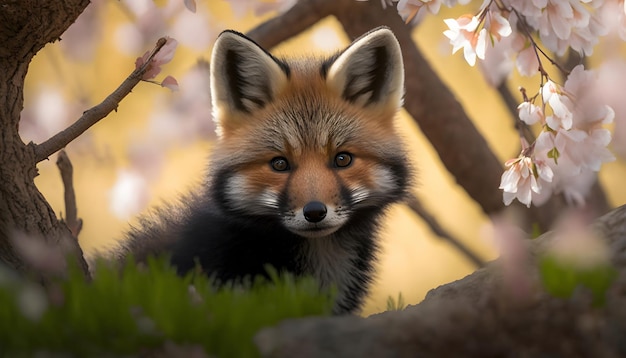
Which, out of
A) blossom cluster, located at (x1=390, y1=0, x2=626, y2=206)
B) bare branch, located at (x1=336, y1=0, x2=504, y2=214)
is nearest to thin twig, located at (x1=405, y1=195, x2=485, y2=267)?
bare branch, located at (x1=336, y1=0, x2=504, y2=214)

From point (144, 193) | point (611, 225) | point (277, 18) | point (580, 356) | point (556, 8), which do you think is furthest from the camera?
point (144, 193)

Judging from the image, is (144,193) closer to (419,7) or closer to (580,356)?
(419,7)

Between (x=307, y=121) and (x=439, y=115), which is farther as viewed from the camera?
(x=439, y=115)

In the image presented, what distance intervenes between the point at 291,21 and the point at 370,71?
5.41ft

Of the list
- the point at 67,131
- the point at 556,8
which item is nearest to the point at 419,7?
→ the point at 556,8

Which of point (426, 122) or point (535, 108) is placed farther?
point (426, 122)

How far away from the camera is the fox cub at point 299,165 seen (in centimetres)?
384

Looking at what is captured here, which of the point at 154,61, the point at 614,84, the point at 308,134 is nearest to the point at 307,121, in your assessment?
the point at 308,134

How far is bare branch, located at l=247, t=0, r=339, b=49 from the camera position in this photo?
5.69 meters

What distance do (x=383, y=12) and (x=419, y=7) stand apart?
1380 millimetres

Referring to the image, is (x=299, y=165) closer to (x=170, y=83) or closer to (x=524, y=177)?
(x=170, y=83)

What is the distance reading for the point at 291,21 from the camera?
5.72m

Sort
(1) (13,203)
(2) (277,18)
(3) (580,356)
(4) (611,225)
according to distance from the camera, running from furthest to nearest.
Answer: (2) (277,18) < (1) (13,203) < (4) (611,225) < (3) (580,356)

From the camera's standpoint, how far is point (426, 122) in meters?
6.02
